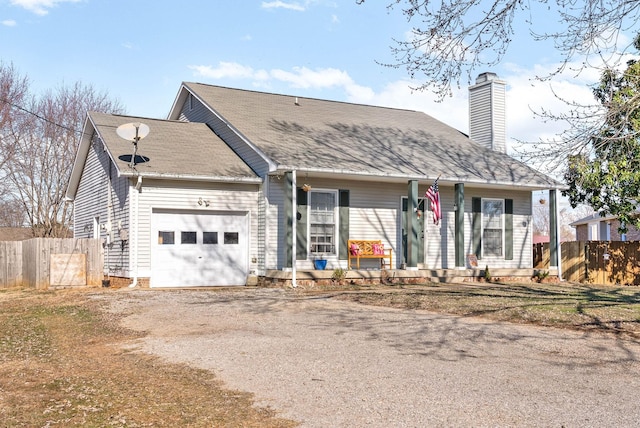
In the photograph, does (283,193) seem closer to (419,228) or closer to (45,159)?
(419,228)

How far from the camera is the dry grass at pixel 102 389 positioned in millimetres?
4934

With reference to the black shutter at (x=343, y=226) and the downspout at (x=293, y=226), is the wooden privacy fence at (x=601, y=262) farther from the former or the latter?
the downspout at (x=293, y=226)

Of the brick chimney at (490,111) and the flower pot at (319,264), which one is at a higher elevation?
the brick chimney at (490,111)

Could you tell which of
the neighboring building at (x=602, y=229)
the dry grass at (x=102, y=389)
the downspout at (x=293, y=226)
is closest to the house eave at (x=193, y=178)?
the downspout at (x=293, y=226)

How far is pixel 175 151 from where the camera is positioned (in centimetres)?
1733

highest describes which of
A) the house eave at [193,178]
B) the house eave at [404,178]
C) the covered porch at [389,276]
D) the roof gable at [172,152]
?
the roof gable at [172,152]

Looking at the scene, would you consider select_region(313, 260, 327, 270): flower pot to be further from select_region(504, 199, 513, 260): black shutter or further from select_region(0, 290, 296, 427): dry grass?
select_region(0, 290, 296, 427): dry grass

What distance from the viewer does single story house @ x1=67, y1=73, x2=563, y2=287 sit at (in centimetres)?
1622

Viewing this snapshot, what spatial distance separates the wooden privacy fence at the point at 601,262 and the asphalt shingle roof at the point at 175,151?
1119 cm

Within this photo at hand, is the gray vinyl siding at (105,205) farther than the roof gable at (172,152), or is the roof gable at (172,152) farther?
the gray vinyl siding at (105,205)

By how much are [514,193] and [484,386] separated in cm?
1541

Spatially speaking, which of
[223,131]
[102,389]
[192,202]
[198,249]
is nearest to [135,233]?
[192,202]

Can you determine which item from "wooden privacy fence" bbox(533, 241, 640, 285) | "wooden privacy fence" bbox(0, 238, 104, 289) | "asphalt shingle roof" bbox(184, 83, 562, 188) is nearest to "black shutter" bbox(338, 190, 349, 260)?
"asphalt shingle roof" bbox(184, 83, 562, 188)

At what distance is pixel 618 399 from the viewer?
18.2 feet
